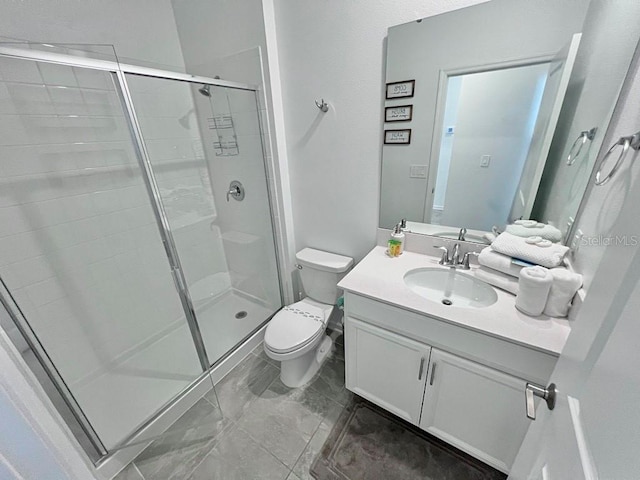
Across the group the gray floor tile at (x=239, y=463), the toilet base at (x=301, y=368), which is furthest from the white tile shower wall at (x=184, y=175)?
the gray floor tile at (x=239, y=463)

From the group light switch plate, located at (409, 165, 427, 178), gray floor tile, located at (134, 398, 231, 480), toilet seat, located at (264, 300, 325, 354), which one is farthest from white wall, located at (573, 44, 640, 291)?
gray floor tile, located at (134, 398, 231, 480)

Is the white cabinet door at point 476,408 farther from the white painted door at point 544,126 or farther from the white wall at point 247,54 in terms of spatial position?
the white wall at point 247,54

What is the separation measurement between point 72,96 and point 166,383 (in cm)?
169

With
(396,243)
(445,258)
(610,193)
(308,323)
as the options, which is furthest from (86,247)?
(610,193)

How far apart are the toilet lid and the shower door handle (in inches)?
37.0

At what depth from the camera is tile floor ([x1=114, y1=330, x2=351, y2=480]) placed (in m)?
1.23

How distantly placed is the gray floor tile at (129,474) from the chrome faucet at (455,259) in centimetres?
183

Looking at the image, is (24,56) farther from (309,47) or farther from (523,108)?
(523,108)

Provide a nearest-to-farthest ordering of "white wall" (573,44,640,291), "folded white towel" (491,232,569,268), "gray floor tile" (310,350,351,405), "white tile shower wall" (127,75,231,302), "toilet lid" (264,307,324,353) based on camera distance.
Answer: "white wall" (573,44,640,291) < "folded white towel" (491,232,569,268) < "toilet lid" (264,307,324,353) < "gray floor tile" (310,350,351,405) < "white tile shower wall" (127,75,231,302)

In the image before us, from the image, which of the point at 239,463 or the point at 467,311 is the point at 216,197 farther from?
the point at 467,311

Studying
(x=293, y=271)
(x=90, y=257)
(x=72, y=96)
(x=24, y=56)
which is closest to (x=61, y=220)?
(x=90, y=257)

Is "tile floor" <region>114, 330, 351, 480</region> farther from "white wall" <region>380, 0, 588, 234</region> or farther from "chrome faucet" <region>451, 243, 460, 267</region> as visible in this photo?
"white wall" <region>380, 0, 588, 234</region>

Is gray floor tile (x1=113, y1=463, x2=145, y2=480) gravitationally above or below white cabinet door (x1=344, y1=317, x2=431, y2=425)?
below

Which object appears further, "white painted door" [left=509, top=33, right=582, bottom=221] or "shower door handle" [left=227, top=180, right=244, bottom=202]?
"shower door handle" [left=227, top=180, right=244, bottom=202]
